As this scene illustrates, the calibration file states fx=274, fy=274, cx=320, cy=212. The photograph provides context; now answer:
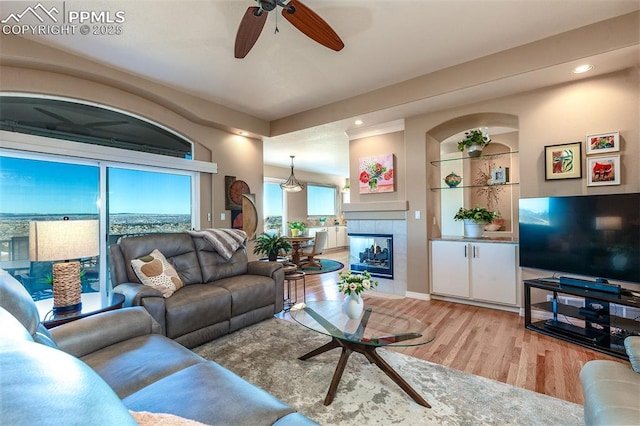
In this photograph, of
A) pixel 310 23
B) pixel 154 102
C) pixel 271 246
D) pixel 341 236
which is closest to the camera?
pixel 310 23

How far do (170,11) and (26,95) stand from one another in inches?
77.4

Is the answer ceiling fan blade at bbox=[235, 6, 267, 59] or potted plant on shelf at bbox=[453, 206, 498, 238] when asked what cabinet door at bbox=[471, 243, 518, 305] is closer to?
potted plant on shelf at bbox=[453, 206, 498, 238]

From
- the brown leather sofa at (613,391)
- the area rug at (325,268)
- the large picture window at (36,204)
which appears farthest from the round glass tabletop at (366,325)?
the area rug at (325,268)

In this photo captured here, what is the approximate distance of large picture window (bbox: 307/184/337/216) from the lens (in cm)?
937

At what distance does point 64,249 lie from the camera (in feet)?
6.03

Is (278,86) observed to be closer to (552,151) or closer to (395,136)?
(395,136)

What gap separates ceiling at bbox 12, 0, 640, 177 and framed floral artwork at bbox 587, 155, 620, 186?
892mm

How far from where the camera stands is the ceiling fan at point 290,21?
1887mm

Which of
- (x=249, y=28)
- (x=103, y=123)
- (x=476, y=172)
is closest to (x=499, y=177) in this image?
(x=476, y=172)

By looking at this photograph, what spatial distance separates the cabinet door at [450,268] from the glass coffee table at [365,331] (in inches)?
72.8

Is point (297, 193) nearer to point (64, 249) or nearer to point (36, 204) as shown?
point (36, 204)

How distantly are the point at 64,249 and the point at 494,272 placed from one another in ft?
13.8

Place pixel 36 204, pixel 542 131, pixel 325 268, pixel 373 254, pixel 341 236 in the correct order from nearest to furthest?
pixel 36 204 < pixel 542 131 < pixel 373 254 < pixel 325 268 < pixel 341 236

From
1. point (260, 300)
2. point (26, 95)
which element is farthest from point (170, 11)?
point (260, 300)
